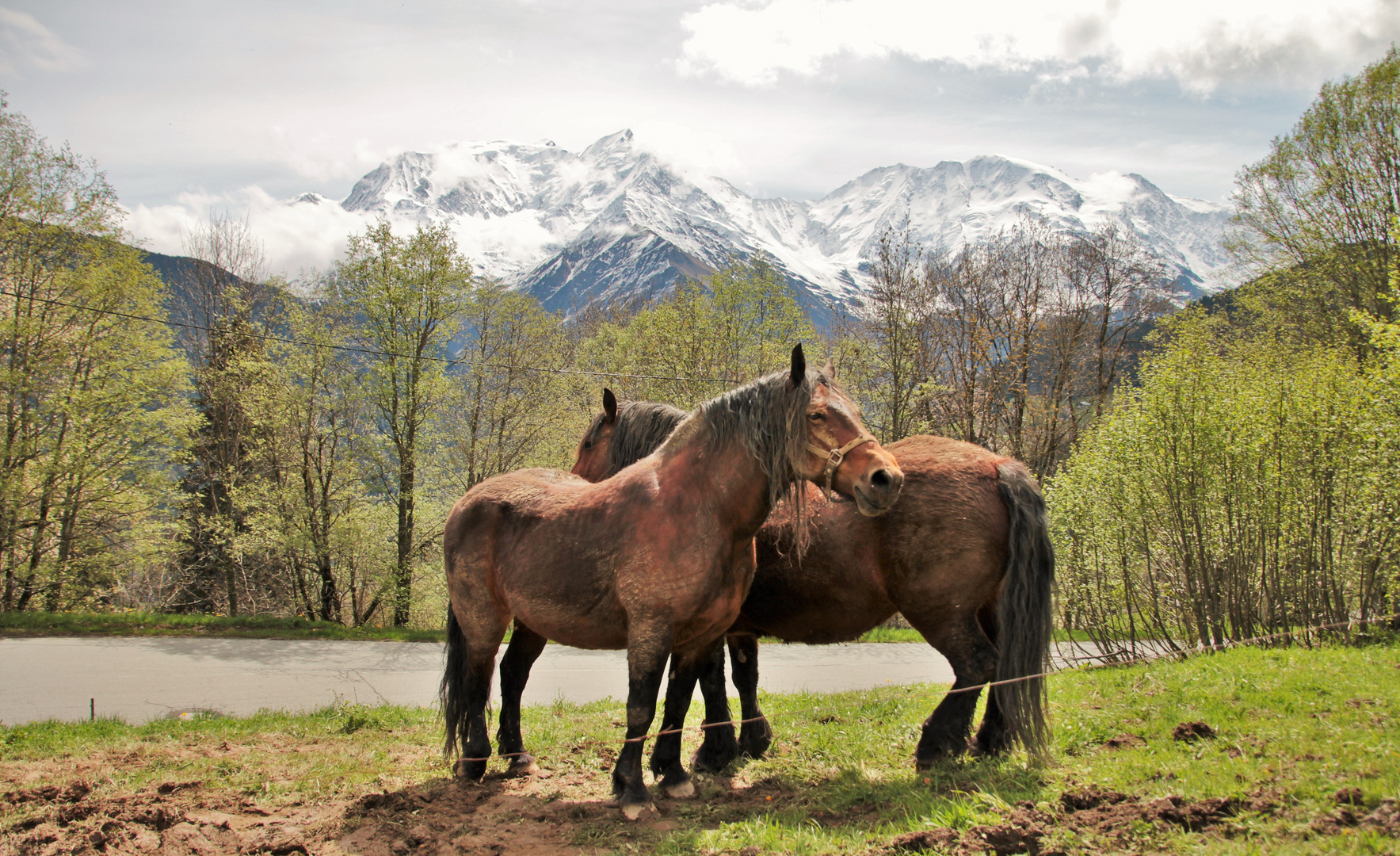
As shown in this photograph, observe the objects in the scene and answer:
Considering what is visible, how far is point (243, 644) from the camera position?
48.2 ft

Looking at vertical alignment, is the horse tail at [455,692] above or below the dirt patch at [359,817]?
above

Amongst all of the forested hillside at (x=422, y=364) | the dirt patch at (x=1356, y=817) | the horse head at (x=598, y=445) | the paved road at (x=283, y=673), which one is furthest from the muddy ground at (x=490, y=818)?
the forested hillside at (x=422, y=364)

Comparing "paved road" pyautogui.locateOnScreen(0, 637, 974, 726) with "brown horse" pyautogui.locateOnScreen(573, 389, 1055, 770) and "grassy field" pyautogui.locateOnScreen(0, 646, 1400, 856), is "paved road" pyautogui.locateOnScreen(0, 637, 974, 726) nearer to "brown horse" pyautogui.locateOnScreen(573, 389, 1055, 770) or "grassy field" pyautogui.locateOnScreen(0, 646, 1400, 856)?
"grassy field" pyautogui.locateOnScreen(0, 646, 1400, 856)

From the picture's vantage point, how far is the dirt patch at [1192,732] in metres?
4.58

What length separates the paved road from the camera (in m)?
9.52

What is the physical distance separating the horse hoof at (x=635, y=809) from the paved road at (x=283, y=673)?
5.78 metres

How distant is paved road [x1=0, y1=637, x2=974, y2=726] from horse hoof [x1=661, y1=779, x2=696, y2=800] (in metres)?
5.55

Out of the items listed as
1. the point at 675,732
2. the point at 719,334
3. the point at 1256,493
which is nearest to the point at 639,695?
the point at 675,732

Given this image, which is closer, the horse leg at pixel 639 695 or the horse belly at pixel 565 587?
the horse leg at pixel 639 695

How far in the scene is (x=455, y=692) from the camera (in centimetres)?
530

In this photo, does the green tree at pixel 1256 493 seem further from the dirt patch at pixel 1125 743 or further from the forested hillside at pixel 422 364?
the dirt patch at pixel 1125 743

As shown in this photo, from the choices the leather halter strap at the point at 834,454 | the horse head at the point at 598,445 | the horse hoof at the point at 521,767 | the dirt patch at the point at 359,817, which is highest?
the horse head at the point at 598,445

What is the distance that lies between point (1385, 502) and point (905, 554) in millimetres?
8170

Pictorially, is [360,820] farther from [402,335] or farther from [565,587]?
[402,335]
